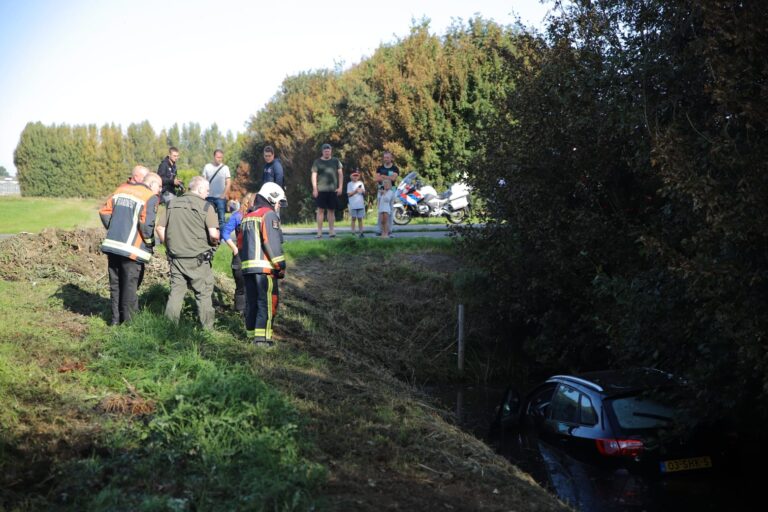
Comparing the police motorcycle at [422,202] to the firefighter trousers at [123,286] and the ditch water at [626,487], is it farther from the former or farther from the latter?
the firefighter trousers at [123,286]

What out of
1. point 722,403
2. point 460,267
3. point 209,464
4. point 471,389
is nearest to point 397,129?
point 460,267

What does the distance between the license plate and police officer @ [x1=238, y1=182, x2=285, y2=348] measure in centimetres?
538

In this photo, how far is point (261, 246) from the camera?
11.2 metres

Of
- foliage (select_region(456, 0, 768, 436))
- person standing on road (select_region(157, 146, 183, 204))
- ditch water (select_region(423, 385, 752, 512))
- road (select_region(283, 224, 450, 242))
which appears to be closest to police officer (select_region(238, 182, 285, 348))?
ditch water (select_region(423, 385, 752, 512))

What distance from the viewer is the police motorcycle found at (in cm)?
2852

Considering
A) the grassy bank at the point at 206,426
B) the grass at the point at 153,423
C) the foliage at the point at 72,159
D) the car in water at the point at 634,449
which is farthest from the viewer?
the foliage at the point at 72,159

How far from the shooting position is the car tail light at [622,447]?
9.82 metres

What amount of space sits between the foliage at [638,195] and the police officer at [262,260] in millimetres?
4787

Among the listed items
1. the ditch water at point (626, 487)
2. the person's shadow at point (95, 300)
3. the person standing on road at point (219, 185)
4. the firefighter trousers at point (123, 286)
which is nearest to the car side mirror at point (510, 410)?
the ditch water at point (626, 487)

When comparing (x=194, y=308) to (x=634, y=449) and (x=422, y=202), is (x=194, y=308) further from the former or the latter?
(x=422, y=202)

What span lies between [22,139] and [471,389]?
67683 mm

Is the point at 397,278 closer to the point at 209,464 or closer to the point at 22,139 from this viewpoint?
the point at 209,464

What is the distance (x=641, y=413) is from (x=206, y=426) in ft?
18.9

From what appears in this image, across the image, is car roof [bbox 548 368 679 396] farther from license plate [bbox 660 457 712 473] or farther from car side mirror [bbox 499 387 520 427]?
car side mirror [bbox 499 387 520 427]
